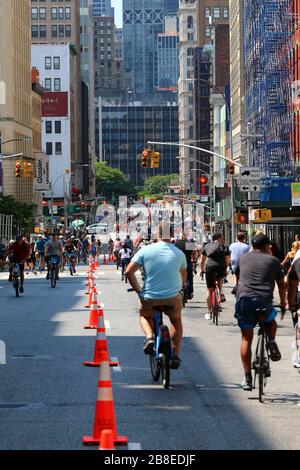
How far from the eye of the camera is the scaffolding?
60094mm

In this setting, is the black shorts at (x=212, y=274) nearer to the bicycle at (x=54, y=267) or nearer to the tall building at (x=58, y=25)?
the bicycle at (x=54, y=267)

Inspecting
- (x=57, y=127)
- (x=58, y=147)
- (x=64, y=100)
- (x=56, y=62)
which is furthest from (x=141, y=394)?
(x=56, y=62)

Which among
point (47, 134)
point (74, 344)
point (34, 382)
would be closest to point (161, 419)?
point (34, 382)

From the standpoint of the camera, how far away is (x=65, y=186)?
16112 cm

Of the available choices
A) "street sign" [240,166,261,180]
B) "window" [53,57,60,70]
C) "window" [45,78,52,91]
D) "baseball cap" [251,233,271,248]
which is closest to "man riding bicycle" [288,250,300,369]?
"baseball cap" [251,233,271,248]

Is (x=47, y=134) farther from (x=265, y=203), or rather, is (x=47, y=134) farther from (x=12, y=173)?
(x=265, y=203)

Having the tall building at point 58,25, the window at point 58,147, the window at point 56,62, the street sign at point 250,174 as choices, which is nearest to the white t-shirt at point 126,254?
the street sign at point 250,174

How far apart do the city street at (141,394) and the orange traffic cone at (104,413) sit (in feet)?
0.48

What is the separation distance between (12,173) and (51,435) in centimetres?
9833

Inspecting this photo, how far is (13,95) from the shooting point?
11119 centimetres

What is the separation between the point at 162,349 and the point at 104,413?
4250 millimetres

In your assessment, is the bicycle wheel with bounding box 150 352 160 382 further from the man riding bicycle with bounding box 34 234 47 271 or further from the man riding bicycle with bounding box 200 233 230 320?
the man riding bicycle with bounding box 34 234 47 271

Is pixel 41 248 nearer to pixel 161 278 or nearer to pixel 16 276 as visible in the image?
pixel 16 276

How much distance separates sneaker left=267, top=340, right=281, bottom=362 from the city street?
0.47 metres
